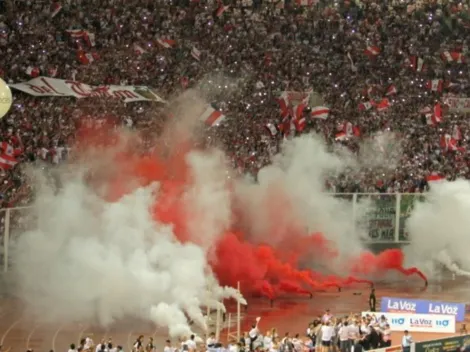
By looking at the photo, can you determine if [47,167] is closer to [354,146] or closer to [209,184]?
[209,184]

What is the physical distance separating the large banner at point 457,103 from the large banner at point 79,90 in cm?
1197

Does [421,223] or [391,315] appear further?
[421,223]

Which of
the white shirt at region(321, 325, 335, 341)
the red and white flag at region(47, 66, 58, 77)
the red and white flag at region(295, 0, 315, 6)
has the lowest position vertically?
the white shirt at region(321, 325, 335, 341)

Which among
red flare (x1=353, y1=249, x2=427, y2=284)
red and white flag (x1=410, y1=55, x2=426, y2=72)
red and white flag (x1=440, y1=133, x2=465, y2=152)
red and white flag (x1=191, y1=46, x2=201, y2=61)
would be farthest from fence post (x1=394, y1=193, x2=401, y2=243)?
red and white flag (x1=191, y1=46, x2=201, y2=61)

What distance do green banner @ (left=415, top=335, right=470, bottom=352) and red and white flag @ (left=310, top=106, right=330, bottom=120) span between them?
16.9 m

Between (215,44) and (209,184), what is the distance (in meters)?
10.1

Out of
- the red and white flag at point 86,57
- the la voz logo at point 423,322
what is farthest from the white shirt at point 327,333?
the red and white flag at point 86,57

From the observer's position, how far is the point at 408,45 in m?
46.6

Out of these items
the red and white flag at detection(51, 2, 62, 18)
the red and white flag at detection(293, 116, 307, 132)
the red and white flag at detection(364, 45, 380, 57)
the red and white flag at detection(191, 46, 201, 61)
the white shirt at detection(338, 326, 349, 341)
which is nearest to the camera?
the white shirt at detection(338, 326, 349, 341)

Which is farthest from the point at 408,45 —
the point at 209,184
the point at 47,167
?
the point at 47,167

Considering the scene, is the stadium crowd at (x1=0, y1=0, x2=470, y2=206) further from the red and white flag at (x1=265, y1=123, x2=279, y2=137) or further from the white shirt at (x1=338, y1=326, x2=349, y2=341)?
the white shirt at (x1=338, y1=326, x2=349, y2=341)

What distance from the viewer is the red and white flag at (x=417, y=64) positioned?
45.5 m

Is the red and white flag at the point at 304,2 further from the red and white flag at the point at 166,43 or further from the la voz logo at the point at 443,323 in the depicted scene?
the la voz logo at the point at 443,323

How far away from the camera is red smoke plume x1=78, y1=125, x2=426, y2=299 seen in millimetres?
32844
